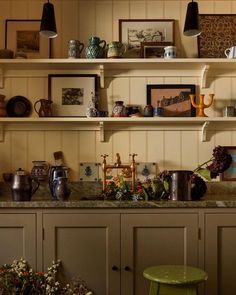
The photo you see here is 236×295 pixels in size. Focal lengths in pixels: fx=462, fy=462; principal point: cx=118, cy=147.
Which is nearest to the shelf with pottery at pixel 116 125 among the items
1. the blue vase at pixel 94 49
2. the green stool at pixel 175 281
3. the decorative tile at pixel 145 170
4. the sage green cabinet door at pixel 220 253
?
the decorative tile at pixel 145 170

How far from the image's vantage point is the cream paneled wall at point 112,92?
3.51 metres

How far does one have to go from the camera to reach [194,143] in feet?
11.5

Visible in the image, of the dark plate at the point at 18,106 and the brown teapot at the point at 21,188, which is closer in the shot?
the brown teapot at the point at 21,188

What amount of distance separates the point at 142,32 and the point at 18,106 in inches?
43.2

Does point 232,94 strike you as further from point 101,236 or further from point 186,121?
point 101,236

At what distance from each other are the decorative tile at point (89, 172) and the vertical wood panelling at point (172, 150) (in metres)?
0.53

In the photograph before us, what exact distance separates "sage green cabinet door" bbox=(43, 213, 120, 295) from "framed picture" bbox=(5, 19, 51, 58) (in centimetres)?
131

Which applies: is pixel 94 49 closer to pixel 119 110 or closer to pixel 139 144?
pixel 119 110

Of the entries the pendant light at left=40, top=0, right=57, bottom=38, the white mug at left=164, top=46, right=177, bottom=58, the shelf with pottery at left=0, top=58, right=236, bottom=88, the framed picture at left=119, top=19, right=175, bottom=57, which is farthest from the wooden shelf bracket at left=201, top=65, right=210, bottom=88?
the pendant light at left=40, top=0, right=57, bottom=38

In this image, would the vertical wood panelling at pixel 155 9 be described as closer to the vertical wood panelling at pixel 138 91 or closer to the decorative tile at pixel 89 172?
the vertical wood panelling at pixel 138 91

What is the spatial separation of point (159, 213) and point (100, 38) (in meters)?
1.45

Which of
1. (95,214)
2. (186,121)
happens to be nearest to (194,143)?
(186,121)

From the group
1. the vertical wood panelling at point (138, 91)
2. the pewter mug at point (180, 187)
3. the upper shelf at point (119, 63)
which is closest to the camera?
the pewter mug at point (180, 187)

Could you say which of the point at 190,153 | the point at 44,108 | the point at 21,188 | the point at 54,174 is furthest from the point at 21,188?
the point at 190,153
